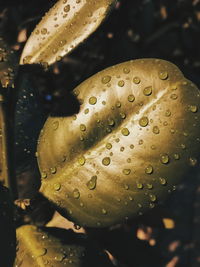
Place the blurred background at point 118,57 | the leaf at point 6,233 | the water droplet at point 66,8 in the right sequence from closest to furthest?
the leaf at point 6,233 < the water droplet at point 66,8 < the blurred background at point 118,57

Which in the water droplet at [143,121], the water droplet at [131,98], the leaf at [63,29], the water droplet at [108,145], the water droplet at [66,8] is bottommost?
the water droplet at [108,145]

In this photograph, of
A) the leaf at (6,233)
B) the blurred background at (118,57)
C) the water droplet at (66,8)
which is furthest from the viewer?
the blurred background at (118,57)

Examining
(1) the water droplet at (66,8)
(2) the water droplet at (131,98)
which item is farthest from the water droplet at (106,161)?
(1) the water droplet at (66,8)

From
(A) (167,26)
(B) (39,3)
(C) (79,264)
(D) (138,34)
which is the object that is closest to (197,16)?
(A) (167,26)

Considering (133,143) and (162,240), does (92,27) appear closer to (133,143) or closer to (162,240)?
(133,143)

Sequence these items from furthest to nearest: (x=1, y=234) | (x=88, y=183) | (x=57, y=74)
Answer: (x=57, y=74), (x=88, y=183), (x=1, y=234)

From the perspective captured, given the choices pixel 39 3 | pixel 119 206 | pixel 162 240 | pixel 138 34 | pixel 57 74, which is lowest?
pixel 162 240

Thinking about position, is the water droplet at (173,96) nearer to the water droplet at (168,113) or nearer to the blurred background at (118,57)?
the water droplet at (168,113)

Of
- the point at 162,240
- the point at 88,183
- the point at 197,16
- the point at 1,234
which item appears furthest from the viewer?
the point at 162,240
